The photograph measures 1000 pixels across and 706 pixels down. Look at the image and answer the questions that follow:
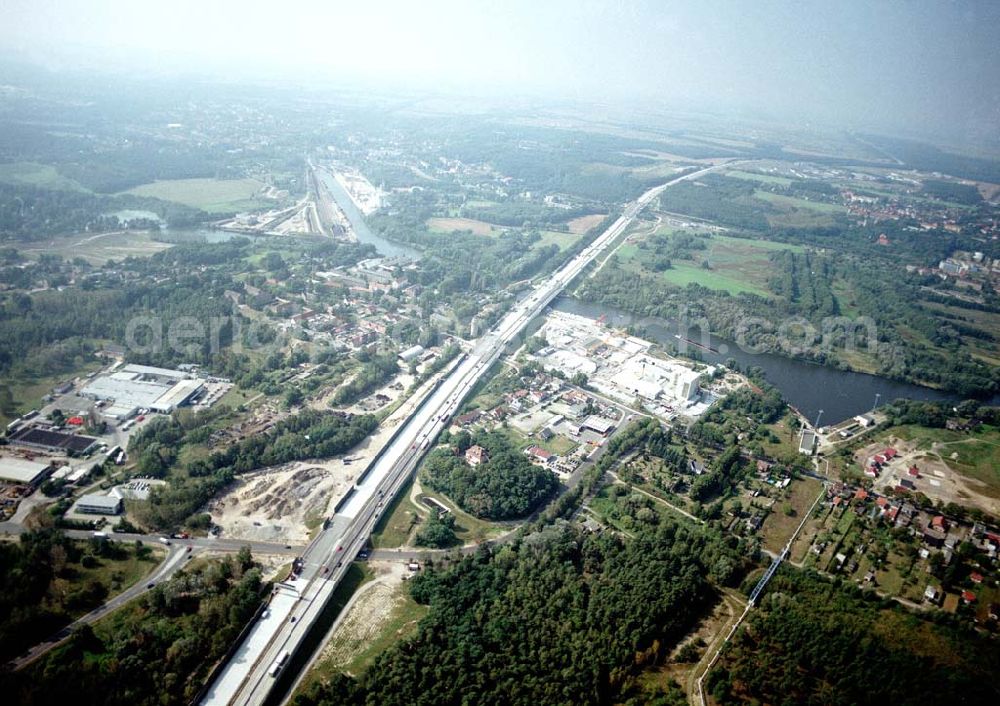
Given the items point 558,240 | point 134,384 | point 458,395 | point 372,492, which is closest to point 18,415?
point 134,384

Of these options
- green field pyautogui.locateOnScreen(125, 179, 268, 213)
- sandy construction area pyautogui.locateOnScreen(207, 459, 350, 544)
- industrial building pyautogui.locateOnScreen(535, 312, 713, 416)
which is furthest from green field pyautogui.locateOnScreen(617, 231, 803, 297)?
green field pyautogui.locateOnScreen(125, 179, 268, 213)

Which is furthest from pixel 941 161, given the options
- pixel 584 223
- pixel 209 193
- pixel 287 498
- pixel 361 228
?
pixel 287 498

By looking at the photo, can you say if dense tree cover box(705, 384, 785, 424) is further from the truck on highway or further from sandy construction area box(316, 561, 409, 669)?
the truck on highway

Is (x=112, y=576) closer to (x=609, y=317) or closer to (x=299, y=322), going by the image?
(x=299, y=322)

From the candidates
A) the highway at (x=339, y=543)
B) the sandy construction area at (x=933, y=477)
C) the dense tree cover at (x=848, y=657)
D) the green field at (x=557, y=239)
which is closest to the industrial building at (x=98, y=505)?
the highway at (x=339, y=543)

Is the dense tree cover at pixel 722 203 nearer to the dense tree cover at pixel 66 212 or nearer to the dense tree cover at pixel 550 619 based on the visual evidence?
the dense tree cover at pixel 66 212

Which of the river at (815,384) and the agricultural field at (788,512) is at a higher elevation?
the river at (815,384)

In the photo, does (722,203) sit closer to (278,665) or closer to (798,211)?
(798,211)
